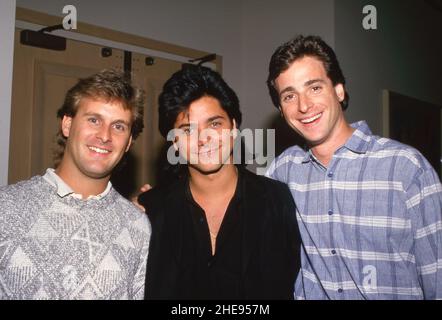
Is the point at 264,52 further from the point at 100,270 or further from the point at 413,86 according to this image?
the point at 100,270

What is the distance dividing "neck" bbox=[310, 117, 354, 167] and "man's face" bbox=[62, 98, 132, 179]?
0.77 m

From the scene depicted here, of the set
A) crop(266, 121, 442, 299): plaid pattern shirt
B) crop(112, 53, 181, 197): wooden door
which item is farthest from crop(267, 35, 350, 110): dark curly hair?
crop(112, 53, 181, 197): wooden door

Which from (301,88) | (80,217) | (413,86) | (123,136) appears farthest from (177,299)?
(413,86)

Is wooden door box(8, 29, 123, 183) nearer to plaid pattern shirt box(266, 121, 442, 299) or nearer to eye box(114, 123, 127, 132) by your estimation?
eye box(114, 123, 127, 132)

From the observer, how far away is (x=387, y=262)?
1.43 m

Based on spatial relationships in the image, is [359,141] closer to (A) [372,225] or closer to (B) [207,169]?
(A) [372,225]

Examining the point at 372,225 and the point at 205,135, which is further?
the point at 205,135

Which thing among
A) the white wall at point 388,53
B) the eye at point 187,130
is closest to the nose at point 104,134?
the eye at point 187,130

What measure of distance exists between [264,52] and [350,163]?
1902 millimetres

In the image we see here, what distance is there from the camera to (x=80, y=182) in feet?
4.82

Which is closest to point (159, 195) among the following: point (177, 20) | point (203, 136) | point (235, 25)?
point (203, 136)

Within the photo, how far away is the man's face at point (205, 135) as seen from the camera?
1.63 m

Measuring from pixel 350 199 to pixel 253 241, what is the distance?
0.40 metres

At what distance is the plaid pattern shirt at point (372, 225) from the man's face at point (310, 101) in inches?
4.1
